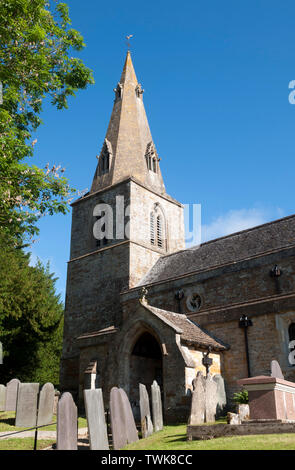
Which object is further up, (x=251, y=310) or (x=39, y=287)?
(x=39, y=287)

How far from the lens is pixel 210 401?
13023 millimetres

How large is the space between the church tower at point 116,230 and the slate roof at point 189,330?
264 inches

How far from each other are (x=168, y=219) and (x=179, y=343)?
52.1 feet

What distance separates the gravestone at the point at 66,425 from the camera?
7.80 meters

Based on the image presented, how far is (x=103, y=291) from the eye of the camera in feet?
87.6

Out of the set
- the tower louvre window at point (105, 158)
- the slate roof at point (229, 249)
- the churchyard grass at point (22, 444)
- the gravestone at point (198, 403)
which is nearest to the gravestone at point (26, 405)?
the churchyard grass at point (22, 444)

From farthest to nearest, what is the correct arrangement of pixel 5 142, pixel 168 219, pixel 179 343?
1. pixel 168 219
2. pixel 179 343
3. pixel 5 142

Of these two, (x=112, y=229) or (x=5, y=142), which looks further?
(x=112, y=229)

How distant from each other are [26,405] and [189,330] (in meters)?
7.27

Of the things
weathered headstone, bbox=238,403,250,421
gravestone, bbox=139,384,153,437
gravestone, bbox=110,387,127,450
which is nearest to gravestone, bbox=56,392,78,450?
gravestone, bbox=110,387,127,450

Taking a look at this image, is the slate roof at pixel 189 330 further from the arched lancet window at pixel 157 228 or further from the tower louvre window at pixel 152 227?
the arched lancet window at pixel 157 228

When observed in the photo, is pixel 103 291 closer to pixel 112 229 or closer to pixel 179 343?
pixel 112 229

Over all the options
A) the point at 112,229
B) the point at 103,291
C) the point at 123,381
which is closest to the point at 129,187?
the point at 112,229

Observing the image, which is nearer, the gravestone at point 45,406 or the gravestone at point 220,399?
the gravestone at point 45,406
